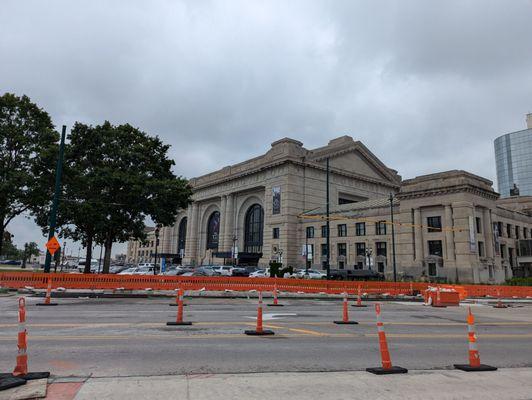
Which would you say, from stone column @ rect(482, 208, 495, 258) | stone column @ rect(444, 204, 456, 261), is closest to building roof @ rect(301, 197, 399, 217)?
stone column @ rect(444, 204, 456, 261)

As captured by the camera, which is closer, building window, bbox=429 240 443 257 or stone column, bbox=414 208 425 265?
building window, bbox=429 240 443 257

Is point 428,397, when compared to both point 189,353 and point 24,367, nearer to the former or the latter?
point 189,353

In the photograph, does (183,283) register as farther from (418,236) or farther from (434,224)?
(434,224)

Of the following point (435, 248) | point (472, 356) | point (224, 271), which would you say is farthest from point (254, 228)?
point (472, 356)

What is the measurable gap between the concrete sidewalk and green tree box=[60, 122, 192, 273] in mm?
29781

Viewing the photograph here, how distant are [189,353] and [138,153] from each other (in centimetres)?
3135

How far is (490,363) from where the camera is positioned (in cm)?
816

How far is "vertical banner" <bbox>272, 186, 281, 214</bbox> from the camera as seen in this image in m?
67.0

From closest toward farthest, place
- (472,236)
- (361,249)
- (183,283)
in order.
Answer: (183,283) < (472,236) < (361,249)

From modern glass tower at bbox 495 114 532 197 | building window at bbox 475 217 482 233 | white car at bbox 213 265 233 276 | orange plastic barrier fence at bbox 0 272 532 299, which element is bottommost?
orange plastic barrier fence at bbox 0 272 532 299

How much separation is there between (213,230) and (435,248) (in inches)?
1948

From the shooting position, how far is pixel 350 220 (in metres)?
57.3

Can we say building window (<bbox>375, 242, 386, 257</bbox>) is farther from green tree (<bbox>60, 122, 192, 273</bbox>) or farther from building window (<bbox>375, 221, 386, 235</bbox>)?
green tree (<bbox>60, 122, 192, 273</bbox>)

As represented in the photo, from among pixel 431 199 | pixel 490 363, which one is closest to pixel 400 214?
pixel 431 199
